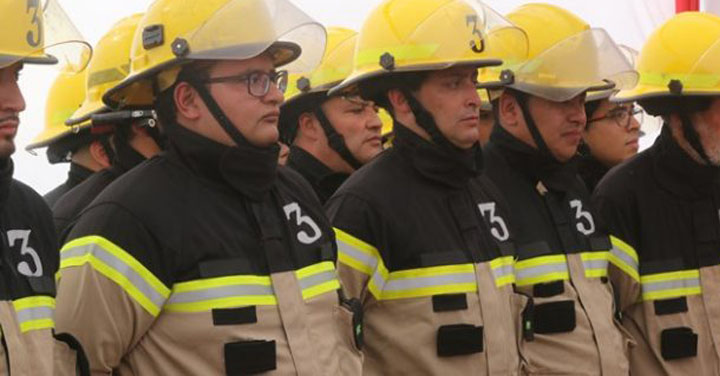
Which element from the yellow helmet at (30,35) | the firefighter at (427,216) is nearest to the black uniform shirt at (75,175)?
the firefighter at (427,216)

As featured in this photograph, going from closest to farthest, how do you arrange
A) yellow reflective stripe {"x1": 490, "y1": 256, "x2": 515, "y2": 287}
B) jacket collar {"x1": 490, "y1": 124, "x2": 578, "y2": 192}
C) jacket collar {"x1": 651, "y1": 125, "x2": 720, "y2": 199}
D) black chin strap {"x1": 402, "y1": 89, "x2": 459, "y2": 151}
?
1. yellow reflective stripe {"x1": 490, "y1": 256, "x2": 515, "y2": 287}
2. black chin strap {"x1": 402, "y1": 89, "x2": 459, "y2": 151}
3. jacket collar {"x1": 490, "y1": 124, "x2": 578, "y2": 192}
4. jacket collar {"x1": 651, "y1": 125, "x2": 720, "y2": 199}

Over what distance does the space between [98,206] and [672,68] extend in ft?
10.2

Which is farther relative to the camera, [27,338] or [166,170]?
[166,170]

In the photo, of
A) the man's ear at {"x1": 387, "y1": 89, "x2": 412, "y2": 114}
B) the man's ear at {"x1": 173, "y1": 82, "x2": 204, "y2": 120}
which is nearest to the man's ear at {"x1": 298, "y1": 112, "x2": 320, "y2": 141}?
the man's ear at {"x1": 387, "y1": 89, "x2": 412, "y2": 114}

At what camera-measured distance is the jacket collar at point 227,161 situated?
12.9 feet

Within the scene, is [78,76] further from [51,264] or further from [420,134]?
[51,264]

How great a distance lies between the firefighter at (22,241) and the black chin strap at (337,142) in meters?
2.36

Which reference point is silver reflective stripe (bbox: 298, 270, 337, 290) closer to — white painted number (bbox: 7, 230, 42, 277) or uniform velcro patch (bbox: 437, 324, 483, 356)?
uniform velcro patch (bbox: 437, 324, 483, 356)

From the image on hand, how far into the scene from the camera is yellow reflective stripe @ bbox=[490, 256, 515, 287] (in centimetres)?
473

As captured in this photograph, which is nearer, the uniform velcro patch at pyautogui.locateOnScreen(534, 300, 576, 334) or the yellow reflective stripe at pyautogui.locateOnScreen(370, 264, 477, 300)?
the yellow reflective stripe at pyautogui.locateOnScreen(370, 264, 477, 300)

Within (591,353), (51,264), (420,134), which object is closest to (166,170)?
(51,264)

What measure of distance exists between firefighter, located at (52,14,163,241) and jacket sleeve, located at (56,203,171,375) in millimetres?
790

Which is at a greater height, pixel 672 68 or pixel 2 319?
pixel 2 319

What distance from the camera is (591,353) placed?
16.8 feet
